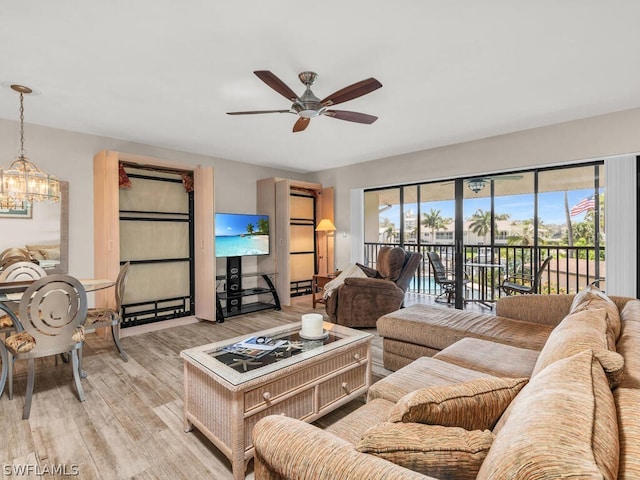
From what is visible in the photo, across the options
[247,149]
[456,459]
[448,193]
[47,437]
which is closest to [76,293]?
[47,437]

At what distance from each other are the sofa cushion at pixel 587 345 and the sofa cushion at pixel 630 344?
0.07 metres

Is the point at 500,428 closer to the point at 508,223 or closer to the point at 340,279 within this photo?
the point at 340,279

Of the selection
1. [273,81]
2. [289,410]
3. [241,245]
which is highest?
[273,81]

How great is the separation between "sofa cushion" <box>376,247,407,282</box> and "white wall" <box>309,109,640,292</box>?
3.98 feet

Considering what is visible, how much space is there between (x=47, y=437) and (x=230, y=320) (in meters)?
2.71

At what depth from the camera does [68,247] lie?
12.6 feet

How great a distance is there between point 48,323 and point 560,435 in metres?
2.97

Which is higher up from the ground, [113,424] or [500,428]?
[500,428]

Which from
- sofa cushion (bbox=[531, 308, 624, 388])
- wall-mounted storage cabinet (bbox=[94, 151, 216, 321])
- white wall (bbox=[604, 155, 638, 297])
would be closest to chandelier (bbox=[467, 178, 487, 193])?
white wall (bbox=[604, 155, 638, 297])

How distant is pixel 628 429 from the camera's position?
2.51 ft

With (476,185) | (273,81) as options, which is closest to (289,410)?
(273,81)

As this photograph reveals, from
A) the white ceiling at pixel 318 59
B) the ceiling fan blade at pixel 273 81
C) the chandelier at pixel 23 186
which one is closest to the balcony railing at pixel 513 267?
the white ceiling at pixel 318 59

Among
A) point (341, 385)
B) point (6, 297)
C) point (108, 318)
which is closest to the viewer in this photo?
point (341, 385)

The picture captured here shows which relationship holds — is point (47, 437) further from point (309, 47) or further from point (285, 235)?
point (285, 235)
